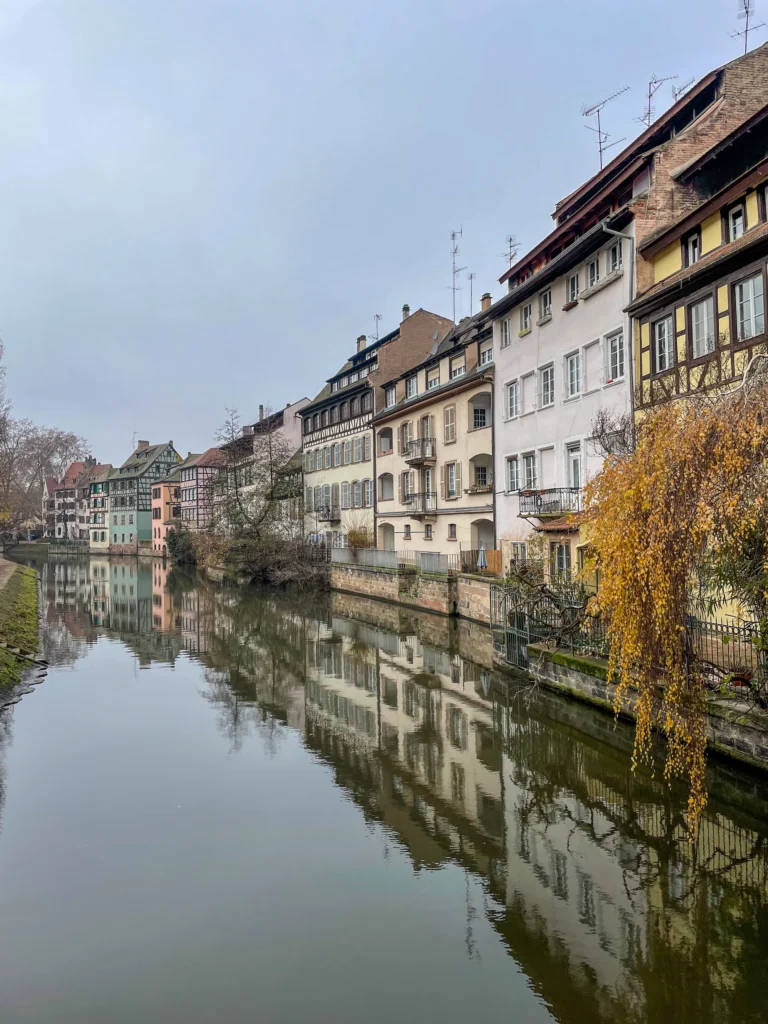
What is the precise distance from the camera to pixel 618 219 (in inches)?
696

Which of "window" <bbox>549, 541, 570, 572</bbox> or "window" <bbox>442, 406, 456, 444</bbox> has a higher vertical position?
"window" <bbox>442, 406, 456, 444</bbox>

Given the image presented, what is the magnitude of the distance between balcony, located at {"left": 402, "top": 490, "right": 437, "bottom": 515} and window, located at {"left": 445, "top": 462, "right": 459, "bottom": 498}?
2.66 feet

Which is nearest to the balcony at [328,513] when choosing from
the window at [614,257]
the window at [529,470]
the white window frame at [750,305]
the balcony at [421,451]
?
the balcony at [421,451]

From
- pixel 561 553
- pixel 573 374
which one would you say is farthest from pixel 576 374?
pixel 561 553

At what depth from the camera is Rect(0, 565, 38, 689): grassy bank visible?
1669 cm

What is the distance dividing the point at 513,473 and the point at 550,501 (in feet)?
11.3

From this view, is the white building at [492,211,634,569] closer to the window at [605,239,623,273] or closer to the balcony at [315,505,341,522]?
the window at [605,239,623,273]

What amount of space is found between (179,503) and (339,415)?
122 feet

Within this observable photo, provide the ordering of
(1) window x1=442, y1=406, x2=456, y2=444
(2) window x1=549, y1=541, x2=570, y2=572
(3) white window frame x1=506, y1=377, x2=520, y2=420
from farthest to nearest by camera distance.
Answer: (1) window x1=442, y1=406, x2=456, y2=444 < (3) white window frame x1=506, y1=377, x2=520, y2=420 < (2) window x1=549, y1=541, x2=570, y2=572

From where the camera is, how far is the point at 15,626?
70.3ft

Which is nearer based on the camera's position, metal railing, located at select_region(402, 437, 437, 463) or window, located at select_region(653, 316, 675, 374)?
window, located at select_region(653, 316, 675, 374)

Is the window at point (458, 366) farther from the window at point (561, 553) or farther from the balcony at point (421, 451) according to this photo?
the window at point (561, 553)

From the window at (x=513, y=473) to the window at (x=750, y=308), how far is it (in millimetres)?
10860

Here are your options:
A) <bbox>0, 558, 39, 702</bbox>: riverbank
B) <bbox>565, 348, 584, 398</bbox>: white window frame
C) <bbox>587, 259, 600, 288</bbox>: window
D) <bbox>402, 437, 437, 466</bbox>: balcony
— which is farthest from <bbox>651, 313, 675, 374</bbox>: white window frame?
<bbox>0, 558, 39, 702</bbox>: riverbank
